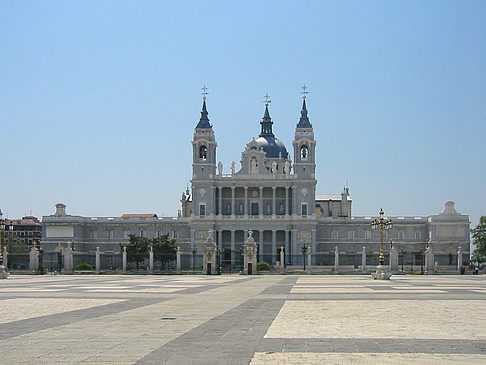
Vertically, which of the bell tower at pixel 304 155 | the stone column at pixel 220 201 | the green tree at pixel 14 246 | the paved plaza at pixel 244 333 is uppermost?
the bell tower at pixel 304 155

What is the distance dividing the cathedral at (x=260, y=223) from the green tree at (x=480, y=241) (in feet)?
17.7

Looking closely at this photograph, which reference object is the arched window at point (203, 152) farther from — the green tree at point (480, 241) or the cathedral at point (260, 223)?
the green tree at point (480, 241)

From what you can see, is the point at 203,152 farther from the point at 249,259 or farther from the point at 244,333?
the point at 244,333

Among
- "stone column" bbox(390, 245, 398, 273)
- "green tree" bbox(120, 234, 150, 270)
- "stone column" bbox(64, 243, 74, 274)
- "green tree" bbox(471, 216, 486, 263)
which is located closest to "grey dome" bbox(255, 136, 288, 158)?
"green tree" bbox(120, 234, 150, 270)

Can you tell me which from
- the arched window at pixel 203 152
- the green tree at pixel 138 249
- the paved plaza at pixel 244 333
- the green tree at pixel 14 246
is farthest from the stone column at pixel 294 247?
the paved plaza at pixel 244 333

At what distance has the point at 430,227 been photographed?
119250 mm

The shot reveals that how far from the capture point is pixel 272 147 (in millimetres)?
145375

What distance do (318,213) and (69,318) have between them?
121484 mm

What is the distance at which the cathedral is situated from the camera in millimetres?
119125

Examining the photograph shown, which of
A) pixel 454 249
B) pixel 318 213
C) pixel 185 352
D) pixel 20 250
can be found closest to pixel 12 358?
pixel 185 352

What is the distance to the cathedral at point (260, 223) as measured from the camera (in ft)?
391

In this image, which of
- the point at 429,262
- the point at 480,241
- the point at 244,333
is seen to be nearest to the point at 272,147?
the point at 480,241

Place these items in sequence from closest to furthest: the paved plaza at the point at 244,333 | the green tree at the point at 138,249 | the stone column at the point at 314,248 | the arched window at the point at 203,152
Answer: the paved plaza at the point at 244,333, the green tree at the point at 138,249, the stone column at the point at 314,248, the arched window at the point at 203,152

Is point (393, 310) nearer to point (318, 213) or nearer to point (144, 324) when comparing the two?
point (144, 324)
